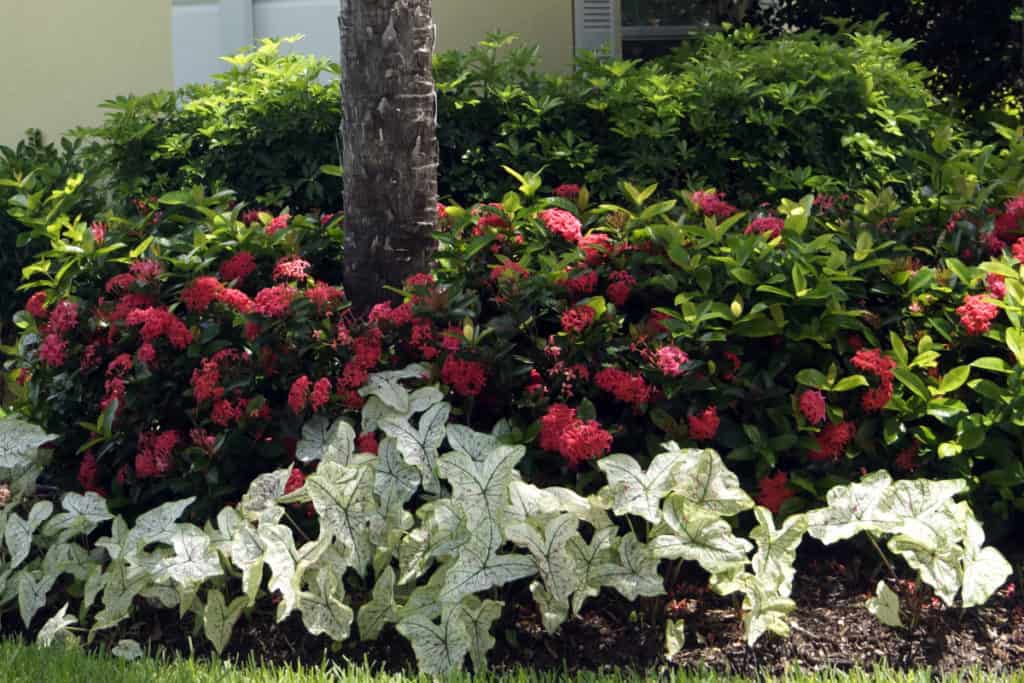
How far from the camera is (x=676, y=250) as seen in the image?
148 inches

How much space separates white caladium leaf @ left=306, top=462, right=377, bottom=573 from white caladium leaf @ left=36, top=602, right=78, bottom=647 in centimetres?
82

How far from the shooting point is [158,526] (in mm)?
3521

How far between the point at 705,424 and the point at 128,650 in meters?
1.76

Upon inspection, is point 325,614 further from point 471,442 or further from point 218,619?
point 471,442

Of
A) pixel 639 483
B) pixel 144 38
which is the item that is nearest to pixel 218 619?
pixel 639 483

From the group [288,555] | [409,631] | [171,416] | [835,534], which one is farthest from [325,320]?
[835,534]

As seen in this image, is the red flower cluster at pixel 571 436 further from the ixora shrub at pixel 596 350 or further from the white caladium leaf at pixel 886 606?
the white caladium leaf at pixel 886 606

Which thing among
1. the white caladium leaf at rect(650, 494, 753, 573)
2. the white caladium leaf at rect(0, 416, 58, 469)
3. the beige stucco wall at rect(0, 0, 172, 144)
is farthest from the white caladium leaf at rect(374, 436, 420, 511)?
the beige stucco wall at rect(0, 0, 172, 144)

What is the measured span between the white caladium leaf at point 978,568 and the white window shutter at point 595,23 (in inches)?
173

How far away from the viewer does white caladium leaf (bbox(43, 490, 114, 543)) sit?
3688 mm

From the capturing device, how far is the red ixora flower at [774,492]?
3557 millimetres

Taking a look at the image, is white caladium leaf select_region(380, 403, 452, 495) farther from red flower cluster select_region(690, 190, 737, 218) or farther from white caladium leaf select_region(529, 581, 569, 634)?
red flower cluster select_region(690, 190, 737, 218)

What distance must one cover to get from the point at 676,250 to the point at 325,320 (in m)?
1.15

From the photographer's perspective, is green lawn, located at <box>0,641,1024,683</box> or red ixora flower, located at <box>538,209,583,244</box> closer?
green lawn, located at <box>0,641,1024,683</box>
